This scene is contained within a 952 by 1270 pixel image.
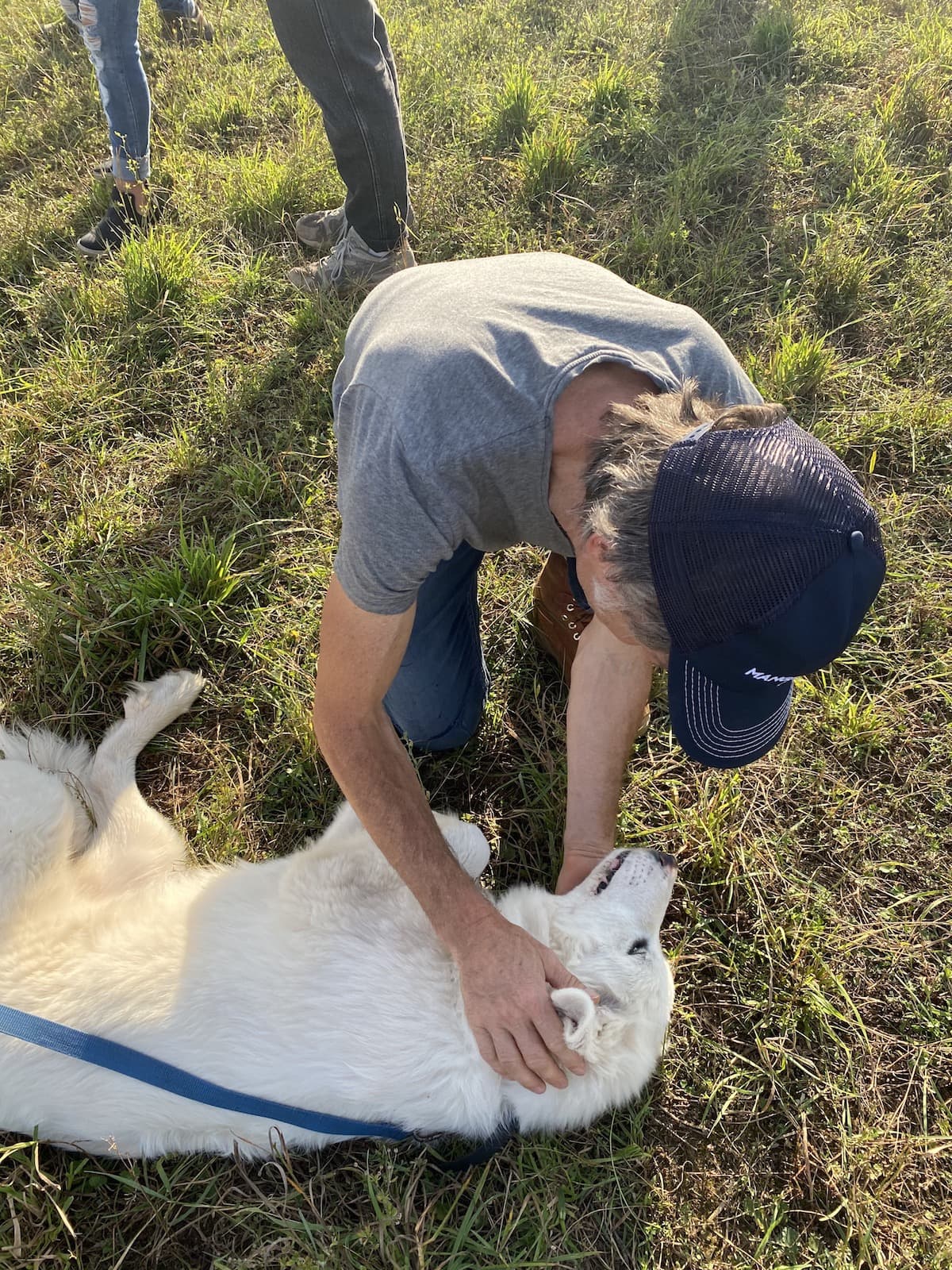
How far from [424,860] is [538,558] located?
1.48 m

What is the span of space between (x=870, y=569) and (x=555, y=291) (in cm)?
100

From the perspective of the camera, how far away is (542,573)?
264 cm

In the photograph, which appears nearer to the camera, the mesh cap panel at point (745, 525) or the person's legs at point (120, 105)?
the mesh cap panel at point (745, 525)

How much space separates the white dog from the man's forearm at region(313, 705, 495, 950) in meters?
0.19

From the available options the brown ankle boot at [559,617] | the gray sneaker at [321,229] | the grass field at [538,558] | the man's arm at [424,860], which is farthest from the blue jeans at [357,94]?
the man's arm at [424,860]

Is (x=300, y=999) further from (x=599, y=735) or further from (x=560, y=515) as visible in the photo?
(x=560, y=515)

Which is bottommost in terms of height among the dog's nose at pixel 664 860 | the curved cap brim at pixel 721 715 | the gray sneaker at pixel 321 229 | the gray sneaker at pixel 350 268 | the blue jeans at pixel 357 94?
the dog's nose at pixel 664 860

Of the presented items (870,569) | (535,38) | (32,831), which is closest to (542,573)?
(870,569)

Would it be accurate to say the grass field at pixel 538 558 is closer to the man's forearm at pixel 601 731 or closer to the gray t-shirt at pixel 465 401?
the man's forearm at pixel 601 731

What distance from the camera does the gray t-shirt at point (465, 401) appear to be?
59.7 inches

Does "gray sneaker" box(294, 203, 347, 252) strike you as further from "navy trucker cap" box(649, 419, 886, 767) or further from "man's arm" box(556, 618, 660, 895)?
"navy trucker cap" box(649, 419, 886, 767)

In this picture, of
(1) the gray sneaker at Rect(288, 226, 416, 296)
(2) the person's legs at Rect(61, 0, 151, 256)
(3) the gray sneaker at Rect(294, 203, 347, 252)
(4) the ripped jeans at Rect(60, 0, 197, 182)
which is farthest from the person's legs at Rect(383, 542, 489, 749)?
(4) the ripped jeans at Rect(60, 0, 197, 182)

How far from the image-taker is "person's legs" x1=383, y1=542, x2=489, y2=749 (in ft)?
7.56

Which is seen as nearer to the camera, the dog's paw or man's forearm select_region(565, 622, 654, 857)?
man's forearm select_region(565, 622, 654, 857)
